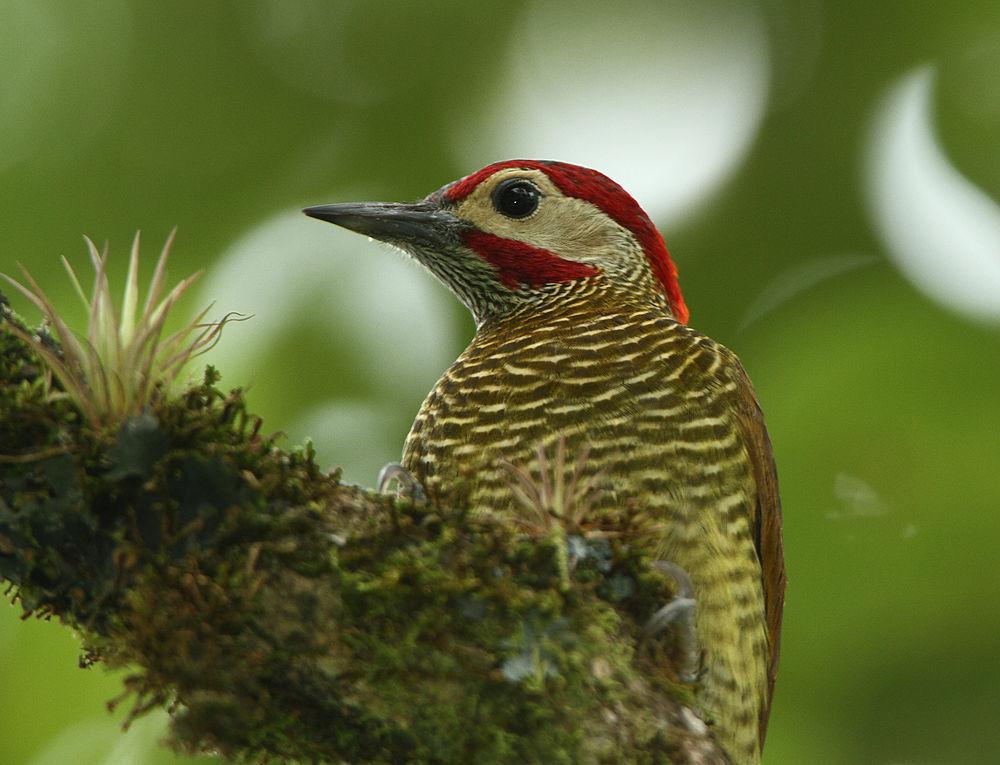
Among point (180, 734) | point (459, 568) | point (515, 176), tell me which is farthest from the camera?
point (515, 176)

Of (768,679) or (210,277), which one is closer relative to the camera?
(768,679)

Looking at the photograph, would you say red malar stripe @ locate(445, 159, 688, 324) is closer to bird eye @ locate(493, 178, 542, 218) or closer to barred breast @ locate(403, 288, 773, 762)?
bird eye @ locate(493, 178, 542, 218)

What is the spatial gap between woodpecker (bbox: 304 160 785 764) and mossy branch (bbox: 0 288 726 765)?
0.28 meters

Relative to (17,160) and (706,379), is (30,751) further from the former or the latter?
(706,379)

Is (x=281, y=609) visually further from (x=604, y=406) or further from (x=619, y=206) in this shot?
(x=619, y=206)

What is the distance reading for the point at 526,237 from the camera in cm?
381

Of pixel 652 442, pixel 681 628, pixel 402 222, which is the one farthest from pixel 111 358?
pixel 402 222

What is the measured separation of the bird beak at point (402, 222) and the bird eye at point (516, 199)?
15cm

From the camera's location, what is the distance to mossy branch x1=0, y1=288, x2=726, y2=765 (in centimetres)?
152

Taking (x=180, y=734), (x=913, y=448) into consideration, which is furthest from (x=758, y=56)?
A: (x=180, y=734)

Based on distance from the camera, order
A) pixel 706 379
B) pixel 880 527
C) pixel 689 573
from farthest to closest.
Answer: pixel 880 527, pixel 706 379, pixel 689 573

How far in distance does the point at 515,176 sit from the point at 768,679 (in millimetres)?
1702

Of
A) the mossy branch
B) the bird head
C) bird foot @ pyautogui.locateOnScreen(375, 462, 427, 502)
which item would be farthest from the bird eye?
the mossy branch

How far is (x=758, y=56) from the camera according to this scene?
4.56m
